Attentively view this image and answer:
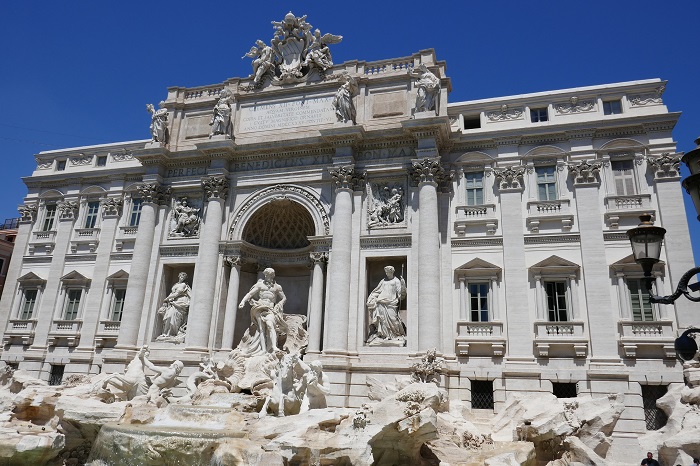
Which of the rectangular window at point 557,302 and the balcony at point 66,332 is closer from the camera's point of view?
the rectangular window at point 557,302

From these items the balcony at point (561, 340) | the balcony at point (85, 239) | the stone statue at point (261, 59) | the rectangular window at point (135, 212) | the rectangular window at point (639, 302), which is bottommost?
the balcony at point (561, 340)

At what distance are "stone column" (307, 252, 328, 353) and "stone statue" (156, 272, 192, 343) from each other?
5833mm

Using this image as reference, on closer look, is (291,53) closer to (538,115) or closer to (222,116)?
(222,116)

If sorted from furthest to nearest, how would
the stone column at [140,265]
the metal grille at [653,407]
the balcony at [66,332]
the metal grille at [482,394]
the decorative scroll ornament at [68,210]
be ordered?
the decorative scroll ornament at [68,210]
the balcony at [66,332]
the stone column at [140,265]
the metal grille at [482,394]
the metal grille at [653,407]

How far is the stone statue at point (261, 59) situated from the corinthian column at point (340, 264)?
7.03 metres

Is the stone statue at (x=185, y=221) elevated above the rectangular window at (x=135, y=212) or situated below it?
below

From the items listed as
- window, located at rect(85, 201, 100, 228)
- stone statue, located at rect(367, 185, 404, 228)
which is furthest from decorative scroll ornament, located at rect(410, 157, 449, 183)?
window, located at rect(85, 201, 100, 228)

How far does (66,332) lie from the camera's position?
2541 centimetres

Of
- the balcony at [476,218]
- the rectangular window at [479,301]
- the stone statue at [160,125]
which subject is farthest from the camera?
the stone statue at [160,125]

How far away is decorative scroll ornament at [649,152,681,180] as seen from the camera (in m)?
19.7

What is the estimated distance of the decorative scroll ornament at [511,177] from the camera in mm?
21438

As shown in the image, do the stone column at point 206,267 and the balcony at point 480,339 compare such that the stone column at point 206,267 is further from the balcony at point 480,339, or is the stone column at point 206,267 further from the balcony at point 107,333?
the balcony at point 480,339

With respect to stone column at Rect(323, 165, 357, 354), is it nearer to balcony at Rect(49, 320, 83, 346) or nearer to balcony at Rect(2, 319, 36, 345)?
balcony at Rect(49, 320, 83, 346)

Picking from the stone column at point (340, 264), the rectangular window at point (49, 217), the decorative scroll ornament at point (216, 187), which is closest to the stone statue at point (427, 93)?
→ the stone column at point (340, 264)
